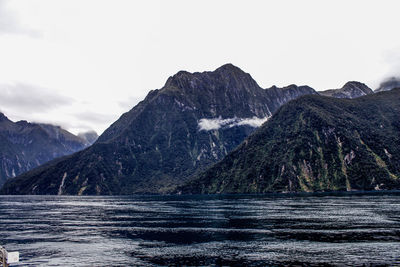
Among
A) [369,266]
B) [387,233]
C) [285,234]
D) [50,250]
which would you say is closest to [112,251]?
[50,250]

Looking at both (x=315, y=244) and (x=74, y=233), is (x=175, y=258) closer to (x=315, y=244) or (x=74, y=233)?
(x=315, y=244)

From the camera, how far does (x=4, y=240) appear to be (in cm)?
9762

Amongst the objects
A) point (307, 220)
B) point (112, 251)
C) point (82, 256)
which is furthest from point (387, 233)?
point (82, 256)

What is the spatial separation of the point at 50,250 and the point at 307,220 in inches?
3483

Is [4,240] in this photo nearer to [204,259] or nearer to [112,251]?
[112,251]

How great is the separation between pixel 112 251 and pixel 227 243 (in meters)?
29.1

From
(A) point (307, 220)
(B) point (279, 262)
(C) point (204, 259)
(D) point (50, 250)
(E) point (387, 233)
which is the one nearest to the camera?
(B) point (279, 262)

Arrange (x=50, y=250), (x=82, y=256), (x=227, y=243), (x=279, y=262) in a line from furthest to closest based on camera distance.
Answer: (x=227, y=243), (x=50, y=250), (x=82, y=256), (x=279, y=262)

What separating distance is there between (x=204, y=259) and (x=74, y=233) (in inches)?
2244

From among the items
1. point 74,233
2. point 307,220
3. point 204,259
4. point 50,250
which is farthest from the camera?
point 307,220

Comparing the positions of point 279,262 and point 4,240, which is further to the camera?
point 4,240

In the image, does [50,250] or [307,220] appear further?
[307,220]

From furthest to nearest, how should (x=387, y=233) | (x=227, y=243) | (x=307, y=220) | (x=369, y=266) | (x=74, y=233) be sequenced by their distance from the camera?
(x=307, y=220) → (x=74, y=233) → (x=387, y=233) → (x=227, y=243) → (x=369, y=266)

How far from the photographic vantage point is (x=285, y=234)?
3910 inches
